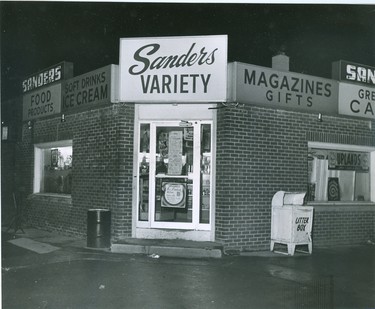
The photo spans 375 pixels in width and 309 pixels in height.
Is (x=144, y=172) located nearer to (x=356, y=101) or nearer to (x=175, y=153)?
(x=175, y=153)

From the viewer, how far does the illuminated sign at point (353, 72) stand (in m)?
9.80

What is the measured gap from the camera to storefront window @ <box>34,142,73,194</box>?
10.7 m

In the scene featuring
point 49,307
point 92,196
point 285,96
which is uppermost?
point 285,96

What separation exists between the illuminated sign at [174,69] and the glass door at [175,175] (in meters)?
0.71

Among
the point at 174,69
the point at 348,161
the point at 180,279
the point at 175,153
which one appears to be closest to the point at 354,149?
the point at 348,161

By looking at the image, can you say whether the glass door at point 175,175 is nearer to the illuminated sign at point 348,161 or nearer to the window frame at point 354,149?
the window frame at point 354,149

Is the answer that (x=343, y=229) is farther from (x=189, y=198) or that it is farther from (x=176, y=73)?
(x=176, y=73)

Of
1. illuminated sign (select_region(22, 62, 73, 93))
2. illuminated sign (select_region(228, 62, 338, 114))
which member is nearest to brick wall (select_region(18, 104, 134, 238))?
illuminated sign (select_region(22, 62, 73, 93))

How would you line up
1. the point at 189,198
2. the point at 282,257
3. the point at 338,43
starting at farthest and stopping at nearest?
the point at 338,43 → the point at 189,198 → the point at 282,257

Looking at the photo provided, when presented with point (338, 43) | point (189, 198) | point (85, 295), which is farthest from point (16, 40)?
point (338, 43)

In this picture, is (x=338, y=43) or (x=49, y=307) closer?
(x=49, y=307)

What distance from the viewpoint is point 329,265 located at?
24.5 feet

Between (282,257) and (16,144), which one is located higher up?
(16,144)

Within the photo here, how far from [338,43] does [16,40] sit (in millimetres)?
9237
